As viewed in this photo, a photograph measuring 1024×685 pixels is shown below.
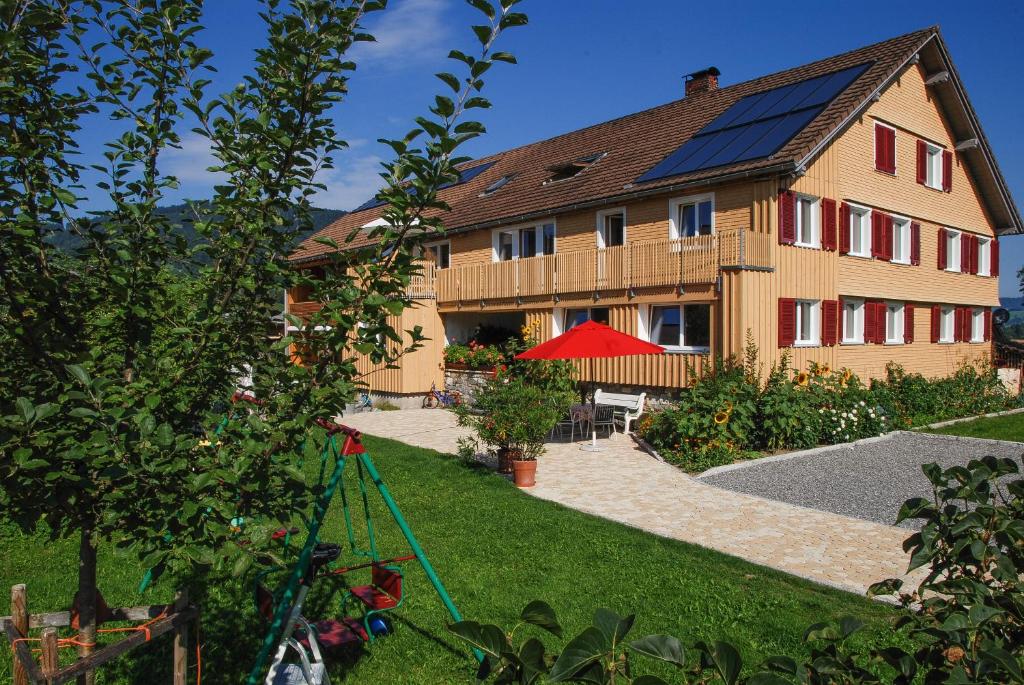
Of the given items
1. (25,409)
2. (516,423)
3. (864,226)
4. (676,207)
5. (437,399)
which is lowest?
(437,399)

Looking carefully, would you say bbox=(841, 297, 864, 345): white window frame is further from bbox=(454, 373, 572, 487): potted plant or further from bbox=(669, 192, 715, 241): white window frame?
bbox=(454, 373, 572, 487): potted plant

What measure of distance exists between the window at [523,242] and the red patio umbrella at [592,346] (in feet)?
24.5

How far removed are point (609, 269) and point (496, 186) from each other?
9.73 meters

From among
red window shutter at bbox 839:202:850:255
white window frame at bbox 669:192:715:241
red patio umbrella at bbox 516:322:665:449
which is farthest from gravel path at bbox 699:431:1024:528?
white window frame at bbox 669:192:715:241

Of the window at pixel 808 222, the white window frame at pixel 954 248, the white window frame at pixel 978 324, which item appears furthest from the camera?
the white window frame at pixel 978 324

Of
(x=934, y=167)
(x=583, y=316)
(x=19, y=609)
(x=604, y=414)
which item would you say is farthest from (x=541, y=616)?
(x=934, y=167)

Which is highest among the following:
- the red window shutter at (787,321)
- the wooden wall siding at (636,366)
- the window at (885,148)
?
the window at (885,148)

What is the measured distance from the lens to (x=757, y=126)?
19.3 m

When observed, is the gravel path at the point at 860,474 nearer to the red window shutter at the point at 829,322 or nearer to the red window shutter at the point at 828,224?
the red window shutter at the point at 829,322

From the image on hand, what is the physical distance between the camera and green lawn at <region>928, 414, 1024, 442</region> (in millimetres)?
17047

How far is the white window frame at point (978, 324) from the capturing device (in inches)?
1050

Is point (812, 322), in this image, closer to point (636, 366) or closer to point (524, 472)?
point (636, 366)

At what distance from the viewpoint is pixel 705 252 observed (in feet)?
56.5

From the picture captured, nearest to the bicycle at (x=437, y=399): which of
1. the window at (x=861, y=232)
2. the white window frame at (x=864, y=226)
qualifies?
the window at (x=861, y=232)
